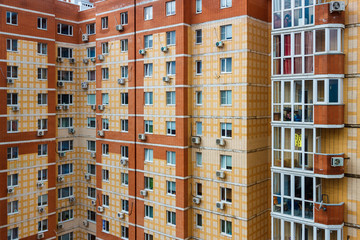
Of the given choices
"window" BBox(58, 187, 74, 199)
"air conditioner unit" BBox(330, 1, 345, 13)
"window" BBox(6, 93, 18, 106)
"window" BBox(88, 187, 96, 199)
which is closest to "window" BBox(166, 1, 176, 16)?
"air conditioner unit" BBox(330, 1, 345, 13)

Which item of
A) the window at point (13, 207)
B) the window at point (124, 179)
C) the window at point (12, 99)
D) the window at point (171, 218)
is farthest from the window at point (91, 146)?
the window at point (171, 218)

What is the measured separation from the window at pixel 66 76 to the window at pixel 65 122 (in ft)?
10.1

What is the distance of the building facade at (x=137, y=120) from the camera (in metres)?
18.3

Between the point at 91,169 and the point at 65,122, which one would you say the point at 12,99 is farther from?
the point at 91,169

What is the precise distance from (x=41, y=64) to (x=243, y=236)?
18293 mm

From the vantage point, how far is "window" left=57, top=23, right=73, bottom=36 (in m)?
27.0

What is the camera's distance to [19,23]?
23672mm

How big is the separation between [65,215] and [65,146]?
5468mm

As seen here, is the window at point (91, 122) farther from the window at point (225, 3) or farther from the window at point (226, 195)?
the window at point (225, 3)

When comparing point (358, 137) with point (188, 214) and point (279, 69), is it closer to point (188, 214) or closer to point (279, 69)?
point (279, 69)

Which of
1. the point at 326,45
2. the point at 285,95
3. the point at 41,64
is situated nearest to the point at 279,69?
the point at 285,95

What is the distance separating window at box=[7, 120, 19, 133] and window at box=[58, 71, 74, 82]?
5092 mm

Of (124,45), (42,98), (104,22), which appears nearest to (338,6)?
(124,45)

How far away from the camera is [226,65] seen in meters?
18.5
